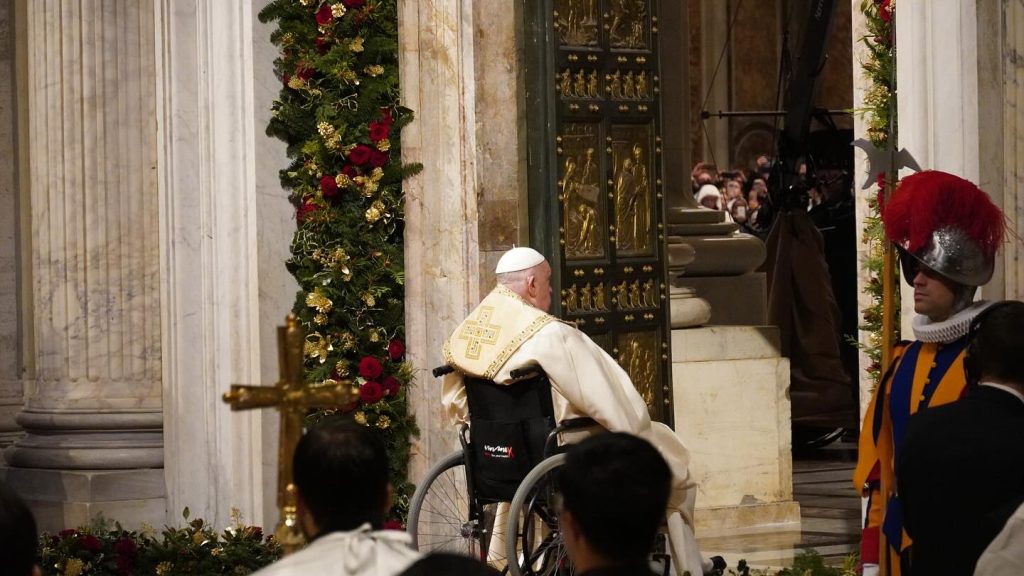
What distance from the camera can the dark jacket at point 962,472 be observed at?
428 centimetres

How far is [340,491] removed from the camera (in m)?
3.46

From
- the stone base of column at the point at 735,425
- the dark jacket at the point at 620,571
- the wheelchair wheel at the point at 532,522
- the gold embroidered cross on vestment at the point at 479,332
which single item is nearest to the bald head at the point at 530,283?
the gold embroidered cross on vestment at the point at 479,332

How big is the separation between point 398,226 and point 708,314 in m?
2.20

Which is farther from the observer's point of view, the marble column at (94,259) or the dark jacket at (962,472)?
the marble column at (94,259)

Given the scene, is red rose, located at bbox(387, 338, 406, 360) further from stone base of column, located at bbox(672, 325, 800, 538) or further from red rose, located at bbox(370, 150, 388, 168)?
stone base of column, located at bbox(672, 325, 800, 538)

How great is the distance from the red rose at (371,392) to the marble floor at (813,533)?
1.81 m

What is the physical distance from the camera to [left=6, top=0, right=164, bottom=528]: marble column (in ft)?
30.4

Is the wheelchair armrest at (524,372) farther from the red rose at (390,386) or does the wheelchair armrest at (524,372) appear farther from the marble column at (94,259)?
the marble column at (94,259)

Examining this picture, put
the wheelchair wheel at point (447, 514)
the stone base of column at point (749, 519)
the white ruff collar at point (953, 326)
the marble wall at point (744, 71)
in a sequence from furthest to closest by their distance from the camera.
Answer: the marble wall at point (744, 71)
the stone base of column at point (749, 519)
the wheelchair wheel at point (447, 514)
the white ruff collar at point (953, 326)

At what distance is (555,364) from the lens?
23.4 feet

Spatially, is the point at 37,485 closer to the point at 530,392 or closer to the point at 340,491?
the point at 530,392

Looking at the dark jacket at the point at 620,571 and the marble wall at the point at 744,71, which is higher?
the marble wall at the point at 744,71

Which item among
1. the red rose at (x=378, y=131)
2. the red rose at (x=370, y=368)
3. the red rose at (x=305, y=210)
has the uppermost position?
the red rose at (x=378, y=131)

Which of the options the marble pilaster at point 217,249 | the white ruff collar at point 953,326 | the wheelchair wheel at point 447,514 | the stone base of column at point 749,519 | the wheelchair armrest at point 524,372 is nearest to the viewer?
the white ruff collar at point 953,326
